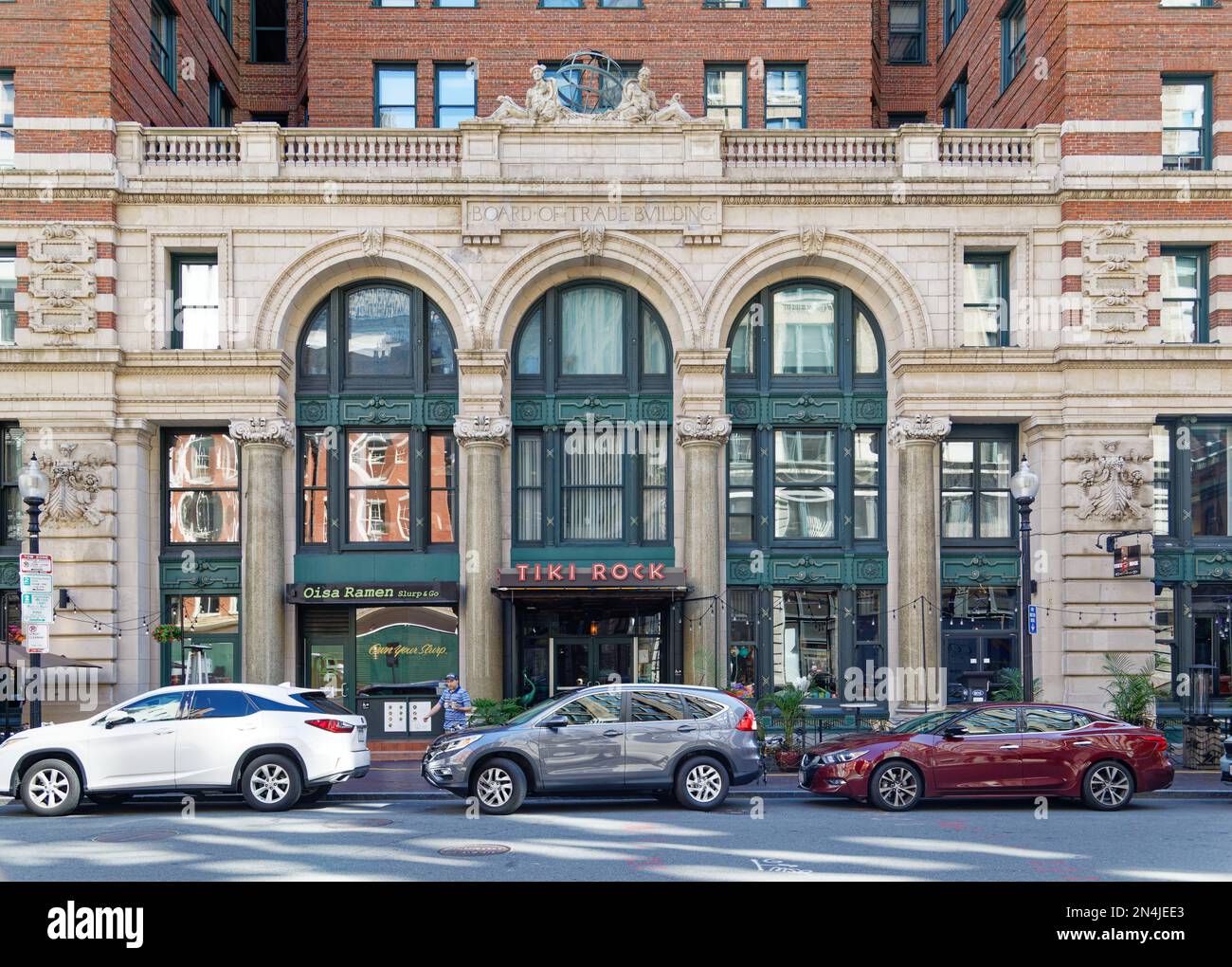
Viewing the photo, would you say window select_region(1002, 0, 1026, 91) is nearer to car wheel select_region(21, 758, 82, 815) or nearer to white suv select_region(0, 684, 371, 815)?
white suv select_region(0, 684, 371, 815)

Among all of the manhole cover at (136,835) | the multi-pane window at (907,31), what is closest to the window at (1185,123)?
the multi-pane window at (907,31)

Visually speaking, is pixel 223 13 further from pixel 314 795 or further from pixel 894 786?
pixel 894 786

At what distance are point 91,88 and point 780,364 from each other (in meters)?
14.6

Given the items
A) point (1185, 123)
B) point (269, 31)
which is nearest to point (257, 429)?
point (269, 31)

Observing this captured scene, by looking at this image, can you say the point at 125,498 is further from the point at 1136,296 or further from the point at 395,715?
the point at 1136,296

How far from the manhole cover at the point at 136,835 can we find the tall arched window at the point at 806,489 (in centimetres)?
1317

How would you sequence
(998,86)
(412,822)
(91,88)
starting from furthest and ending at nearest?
(998,86) < (91,88) < (412,822)

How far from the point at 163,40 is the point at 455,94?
6.61 meters

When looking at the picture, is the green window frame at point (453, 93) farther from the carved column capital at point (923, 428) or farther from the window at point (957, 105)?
the carved column capital at point (923, 428)

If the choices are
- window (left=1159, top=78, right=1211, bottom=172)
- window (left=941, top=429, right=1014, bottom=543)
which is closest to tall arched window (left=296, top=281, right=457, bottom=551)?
window (left=941, top=429, right=1014, bottom=543)

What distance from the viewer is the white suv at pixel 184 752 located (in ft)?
52.0

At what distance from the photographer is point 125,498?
23.9 meters

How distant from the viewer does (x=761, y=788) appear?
1841 centimetres

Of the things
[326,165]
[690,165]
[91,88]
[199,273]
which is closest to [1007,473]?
[690,165]
